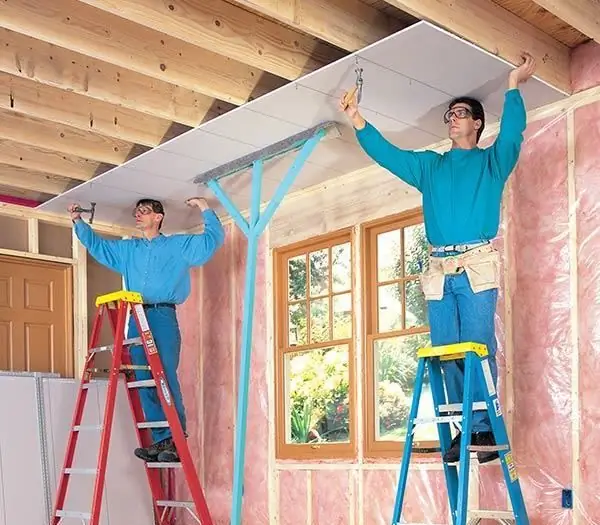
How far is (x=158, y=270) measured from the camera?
6.51m

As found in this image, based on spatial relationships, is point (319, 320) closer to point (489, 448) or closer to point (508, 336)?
point (508, 336)

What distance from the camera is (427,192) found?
4.77 meters

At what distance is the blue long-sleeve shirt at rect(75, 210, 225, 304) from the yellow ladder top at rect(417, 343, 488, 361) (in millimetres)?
2363

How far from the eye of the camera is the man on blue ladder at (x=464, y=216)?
4.45 m

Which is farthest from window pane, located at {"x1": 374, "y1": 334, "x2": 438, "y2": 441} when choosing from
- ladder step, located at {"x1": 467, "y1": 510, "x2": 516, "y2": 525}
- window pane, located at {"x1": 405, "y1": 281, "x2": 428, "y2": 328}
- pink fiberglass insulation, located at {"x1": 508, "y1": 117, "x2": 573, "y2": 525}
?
ladder step, located at {"x1": 467, "y1": 510, "x2": 516, "y2": 525}

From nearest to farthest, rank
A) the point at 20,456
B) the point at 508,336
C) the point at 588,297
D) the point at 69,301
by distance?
the point at 588,297, the point at 508,336, the point at 20,456, the point at 69,301

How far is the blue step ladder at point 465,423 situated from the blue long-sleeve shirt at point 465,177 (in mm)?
602

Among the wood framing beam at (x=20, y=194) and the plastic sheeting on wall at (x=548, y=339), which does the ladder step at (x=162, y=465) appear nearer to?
the plastic sheeting on wall at (x=548, y=339)

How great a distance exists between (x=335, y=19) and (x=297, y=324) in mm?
2866

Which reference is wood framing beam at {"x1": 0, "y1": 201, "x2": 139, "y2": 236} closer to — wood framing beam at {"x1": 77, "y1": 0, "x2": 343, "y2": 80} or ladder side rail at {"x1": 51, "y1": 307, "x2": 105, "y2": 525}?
ladder side rail at {"x1": 51, "y1": 307, "x2": 105, "y2": 525}

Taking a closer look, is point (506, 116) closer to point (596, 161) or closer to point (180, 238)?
point (596, 161)

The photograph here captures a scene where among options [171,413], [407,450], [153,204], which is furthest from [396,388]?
[153,204]

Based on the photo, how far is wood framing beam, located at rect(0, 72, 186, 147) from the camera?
538 cm

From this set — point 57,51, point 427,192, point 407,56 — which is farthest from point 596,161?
point 57,51
